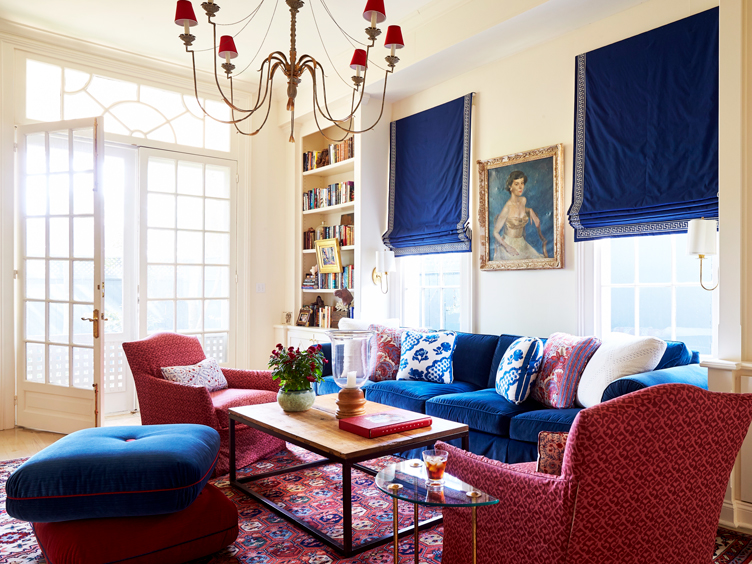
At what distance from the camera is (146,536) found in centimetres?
214

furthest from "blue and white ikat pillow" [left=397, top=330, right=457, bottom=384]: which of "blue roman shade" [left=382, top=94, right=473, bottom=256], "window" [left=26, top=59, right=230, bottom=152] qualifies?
"window" [left=26, top=59, right=230, bottom=152]

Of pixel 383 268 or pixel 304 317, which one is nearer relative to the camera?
pixel 383 268

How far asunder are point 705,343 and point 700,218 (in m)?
0.75

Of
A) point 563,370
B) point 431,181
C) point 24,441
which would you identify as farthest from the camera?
point 431,181

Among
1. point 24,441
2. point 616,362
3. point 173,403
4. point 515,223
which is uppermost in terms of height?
point 515,223

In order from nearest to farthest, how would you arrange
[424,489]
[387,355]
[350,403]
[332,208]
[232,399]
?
1. [424,489]
2. [350,403]
3. [232,399]
4. [387,355]
5. [332,208]

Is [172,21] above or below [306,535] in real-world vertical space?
above

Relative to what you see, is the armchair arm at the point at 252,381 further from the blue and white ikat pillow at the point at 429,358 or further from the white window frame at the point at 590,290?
the white window frame at the point at 590,290

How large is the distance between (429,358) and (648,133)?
205 cm

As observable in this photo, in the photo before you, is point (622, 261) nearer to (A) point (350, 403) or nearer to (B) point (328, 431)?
(A) point (350, 403)

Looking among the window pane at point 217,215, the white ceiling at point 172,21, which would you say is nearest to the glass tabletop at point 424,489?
the white ceiling at point 172,21

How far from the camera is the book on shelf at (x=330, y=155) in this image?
5386 millimetres

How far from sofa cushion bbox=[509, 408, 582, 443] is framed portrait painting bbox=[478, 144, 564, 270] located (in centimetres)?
126

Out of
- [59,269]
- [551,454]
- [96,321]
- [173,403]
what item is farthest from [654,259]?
[59,269]
